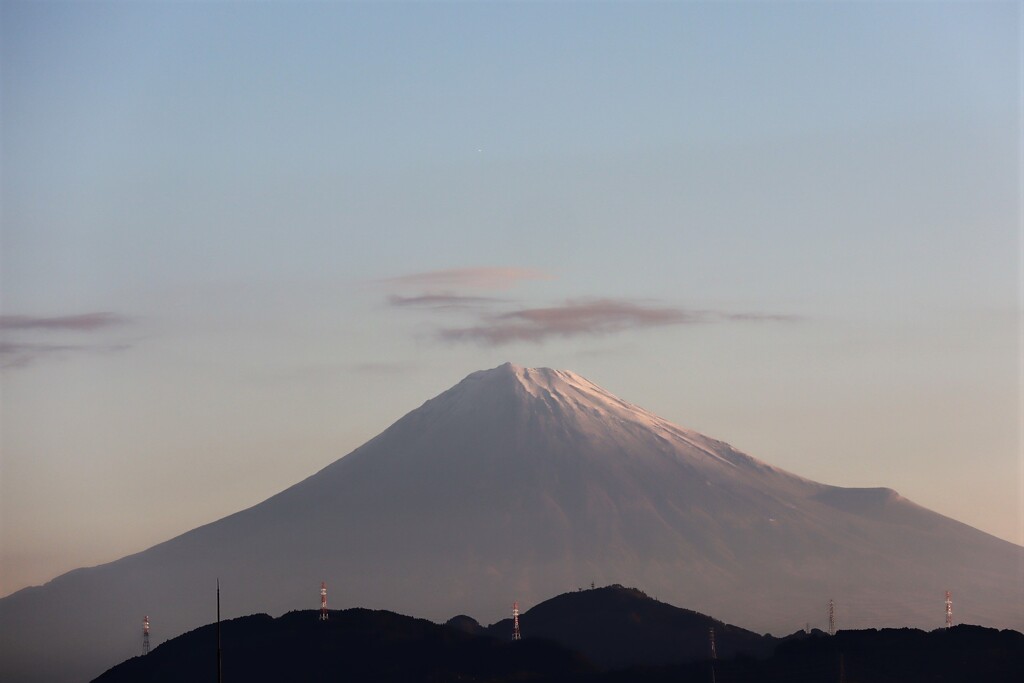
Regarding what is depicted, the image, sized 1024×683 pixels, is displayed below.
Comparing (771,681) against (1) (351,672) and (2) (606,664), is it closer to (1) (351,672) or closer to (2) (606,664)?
(2) (606,664)

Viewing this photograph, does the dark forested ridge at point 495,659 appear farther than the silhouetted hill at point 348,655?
No

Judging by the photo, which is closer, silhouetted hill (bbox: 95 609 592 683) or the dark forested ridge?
the dark forested ridge

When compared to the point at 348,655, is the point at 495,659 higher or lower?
lower

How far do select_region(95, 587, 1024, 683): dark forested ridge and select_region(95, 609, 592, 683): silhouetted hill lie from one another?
11 cm

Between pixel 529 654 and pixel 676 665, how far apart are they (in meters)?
15.0

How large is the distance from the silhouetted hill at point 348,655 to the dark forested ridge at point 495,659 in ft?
0.35

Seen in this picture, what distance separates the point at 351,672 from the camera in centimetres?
18438

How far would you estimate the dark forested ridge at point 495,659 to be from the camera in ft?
582

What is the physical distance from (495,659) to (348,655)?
15911 mm

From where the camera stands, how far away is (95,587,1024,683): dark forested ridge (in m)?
177

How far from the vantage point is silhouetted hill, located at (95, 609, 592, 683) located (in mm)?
181500

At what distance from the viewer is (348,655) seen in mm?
187875

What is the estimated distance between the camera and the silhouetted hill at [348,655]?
182 meters

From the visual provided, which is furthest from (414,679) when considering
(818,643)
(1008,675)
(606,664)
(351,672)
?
(1008,675)
